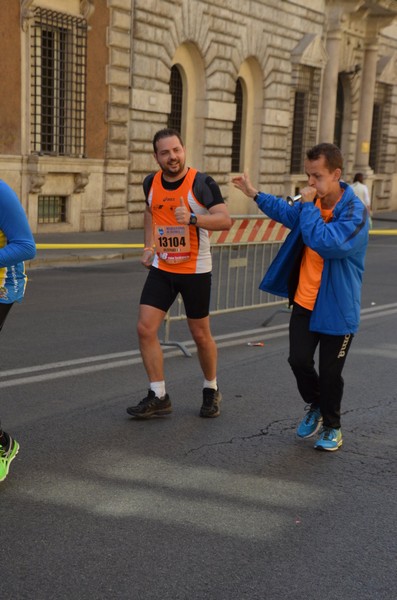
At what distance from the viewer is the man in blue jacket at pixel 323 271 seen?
4.82 m

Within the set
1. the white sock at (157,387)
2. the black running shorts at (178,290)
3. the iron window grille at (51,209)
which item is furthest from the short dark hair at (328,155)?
the iron window grille at (51,209)

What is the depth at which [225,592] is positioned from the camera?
3387 millimetres

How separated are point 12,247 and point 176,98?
779 inches

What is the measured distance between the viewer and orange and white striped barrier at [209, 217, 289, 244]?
30.2 feet

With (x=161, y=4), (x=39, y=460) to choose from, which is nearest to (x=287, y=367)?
(x=39, y=460)

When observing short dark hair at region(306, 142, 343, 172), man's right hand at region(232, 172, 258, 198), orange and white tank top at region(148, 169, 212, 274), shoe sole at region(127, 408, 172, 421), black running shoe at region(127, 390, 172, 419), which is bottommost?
shoe sole at region(127, 408, 172, 421)

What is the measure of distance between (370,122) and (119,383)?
92.3ft

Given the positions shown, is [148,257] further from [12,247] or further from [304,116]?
[304,116]

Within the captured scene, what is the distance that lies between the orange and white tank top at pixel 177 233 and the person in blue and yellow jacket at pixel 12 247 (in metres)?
1.42

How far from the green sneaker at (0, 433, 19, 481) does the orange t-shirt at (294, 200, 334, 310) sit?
71.2 inches

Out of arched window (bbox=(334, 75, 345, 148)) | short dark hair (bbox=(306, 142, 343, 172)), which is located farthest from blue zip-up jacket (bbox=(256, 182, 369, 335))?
arched window (bbox=(334, 75, 345, 148))

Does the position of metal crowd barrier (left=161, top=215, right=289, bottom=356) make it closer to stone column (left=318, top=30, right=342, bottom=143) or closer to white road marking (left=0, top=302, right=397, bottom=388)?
white road marking (left=0, top=302, right=397, bottom=388)

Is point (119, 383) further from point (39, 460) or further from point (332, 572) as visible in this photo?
point (332, 572)

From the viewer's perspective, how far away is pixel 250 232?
31.7 ft
